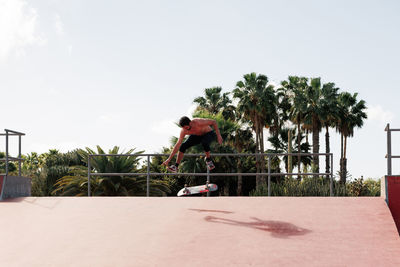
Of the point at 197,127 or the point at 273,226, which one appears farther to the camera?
the point at 197,127

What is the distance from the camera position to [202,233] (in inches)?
275

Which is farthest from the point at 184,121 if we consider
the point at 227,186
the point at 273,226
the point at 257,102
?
the point at 257,102

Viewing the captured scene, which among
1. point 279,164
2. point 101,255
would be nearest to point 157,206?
point 101,255

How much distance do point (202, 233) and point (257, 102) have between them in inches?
1383

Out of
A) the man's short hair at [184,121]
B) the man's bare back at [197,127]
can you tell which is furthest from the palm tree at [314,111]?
the man's short hair at [184,121]

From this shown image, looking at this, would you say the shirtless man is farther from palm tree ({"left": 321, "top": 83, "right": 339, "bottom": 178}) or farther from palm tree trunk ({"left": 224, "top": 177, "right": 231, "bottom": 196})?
palm tree ({"left": 321, "top": 83, "right": 339, "bottom": 178})

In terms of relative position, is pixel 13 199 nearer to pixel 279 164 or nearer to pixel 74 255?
pixel 74 255

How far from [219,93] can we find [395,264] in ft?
136

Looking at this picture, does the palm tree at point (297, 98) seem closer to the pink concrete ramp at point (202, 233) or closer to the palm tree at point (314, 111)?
the palm tree at point (314, 111)

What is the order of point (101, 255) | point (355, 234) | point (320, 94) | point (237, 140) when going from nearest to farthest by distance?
point (101, 255) < point (355, 234) < point (237, 140) < point (320, 94)

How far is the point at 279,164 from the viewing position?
4403 centimetres

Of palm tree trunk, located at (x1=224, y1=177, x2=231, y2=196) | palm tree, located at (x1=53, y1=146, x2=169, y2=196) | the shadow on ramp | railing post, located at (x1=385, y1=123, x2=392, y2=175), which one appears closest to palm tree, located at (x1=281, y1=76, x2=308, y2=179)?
palm tree trunk, located at (x1=224, y1=177, x2=231, y2=196)

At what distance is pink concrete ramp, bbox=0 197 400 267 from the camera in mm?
6098

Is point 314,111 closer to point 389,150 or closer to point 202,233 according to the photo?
point 389,150
